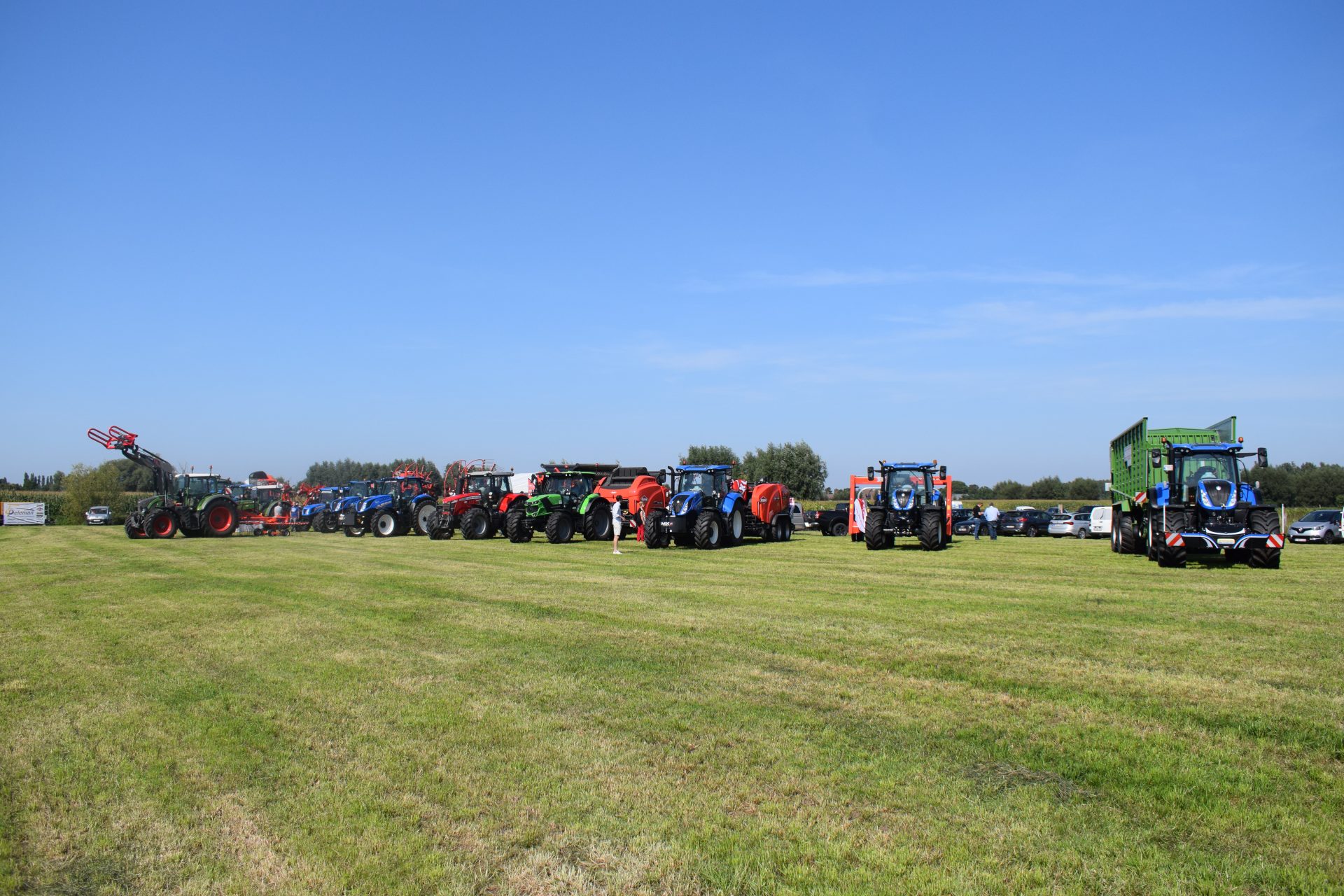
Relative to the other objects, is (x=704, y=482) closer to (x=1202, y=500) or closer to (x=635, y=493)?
(x=635, y=493)

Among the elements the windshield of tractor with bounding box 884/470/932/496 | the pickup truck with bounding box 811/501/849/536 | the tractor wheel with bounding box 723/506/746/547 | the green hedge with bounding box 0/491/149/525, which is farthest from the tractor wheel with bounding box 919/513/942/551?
the green hedge with bounding box 0/491/149/525

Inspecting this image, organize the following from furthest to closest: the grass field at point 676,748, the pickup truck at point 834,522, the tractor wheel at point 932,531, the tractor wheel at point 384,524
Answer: the pickup truck at point 834,522, the tractor wheel at point 384,524, the tractor wheel at point 932,531, the grass field at point 676,748

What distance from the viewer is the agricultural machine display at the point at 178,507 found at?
2730 centimetres

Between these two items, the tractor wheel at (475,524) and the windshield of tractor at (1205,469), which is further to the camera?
the tractor wheel at (475,524)

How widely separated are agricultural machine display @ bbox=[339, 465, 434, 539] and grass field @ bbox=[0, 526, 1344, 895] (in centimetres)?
1796

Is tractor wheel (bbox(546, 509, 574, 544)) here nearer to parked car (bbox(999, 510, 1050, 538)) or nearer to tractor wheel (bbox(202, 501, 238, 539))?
tractor wheel (bbox(202, 501, 238, 539))

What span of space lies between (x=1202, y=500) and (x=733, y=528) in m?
9.97

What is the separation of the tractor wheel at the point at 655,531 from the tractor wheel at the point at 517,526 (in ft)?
12.4

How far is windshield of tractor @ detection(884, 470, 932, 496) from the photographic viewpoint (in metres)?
21.4

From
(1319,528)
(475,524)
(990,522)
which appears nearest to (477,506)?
(475,524)

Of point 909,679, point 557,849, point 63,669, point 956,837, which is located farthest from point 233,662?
point 956,837

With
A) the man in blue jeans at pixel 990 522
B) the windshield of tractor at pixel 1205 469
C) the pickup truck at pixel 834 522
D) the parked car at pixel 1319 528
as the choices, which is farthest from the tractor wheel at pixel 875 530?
the parked car at pixel 1319 528

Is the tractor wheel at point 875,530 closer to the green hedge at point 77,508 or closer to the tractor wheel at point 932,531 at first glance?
the tractor wheel at point 932,531

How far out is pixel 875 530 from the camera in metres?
20.2
